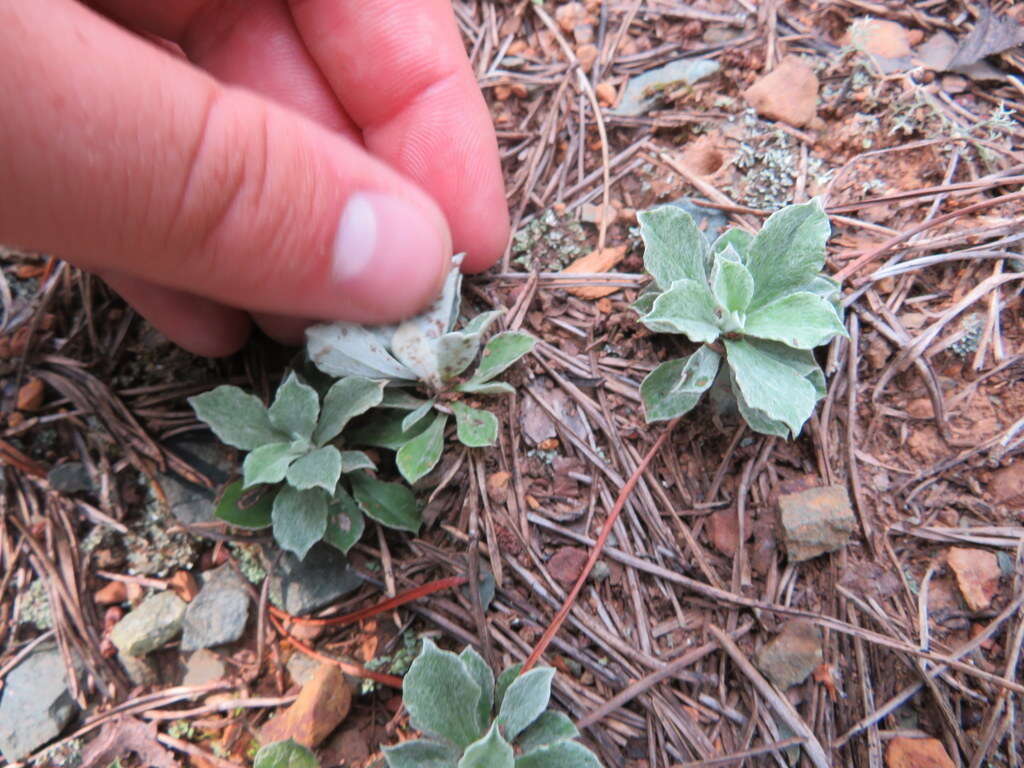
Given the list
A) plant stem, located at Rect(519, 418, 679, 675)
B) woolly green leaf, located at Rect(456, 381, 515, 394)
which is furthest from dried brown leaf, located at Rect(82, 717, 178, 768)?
woolly green leaf, located at Rect(456, 381, 515, 394)

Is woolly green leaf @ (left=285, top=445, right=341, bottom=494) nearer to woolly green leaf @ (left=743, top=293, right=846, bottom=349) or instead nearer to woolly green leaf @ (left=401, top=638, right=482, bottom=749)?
woolly green leaf @ (left=401, top=638, right=482, bottom=749)

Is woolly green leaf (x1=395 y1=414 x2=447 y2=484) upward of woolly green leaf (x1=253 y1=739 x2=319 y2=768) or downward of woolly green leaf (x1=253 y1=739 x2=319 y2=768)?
upward

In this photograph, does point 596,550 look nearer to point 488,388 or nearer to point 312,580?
point 488,388

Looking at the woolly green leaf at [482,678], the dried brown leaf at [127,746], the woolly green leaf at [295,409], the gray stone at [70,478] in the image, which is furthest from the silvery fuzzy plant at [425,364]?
the dried brown leaf at [127,746]

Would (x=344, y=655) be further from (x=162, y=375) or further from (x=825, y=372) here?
(x=825, y=372)

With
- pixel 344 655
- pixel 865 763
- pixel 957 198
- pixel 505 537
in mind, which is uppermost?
pixel 957 198

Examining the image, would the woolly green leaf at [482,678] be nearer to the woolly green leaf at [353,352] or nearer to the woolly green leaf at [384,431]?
the woolly green leaf at [384,431]

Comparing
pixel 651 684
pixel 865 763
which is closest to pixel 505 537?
pixel 651 684

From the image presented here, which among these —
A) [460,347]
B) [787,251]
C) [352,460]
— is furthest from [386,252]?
[787,251]
